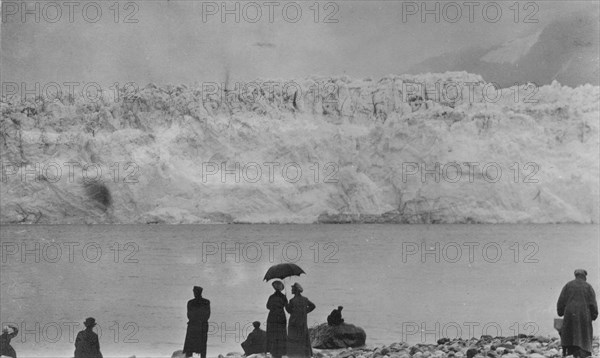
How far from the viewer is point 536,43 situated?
1622 centimetres

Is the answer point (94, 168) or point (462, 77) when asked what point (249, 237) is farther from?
point (462, 77)

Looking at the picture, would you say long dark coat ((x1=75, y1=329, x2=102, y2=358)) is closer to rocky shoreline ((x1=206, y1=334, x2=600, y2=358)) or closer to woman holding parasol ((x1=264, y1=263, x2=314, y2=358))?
rocky shoreline ((x1=206, y1=334, x2=600, y2=358))

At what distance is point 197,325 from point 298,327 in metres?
0.74

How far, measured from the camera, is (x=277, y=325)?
5.74 meters

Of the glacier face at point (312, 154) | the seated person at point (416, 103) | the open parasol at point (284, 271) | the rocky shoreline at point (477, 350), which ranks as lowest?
the rocky shoreline at point (477, 350)

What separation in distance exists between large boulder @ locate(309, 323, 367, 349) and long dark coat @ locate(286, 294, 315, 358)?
1.50 m

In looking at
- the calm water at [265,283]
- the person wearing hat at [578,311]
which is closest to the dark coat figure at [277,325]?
the person wearing hat at [578,311]

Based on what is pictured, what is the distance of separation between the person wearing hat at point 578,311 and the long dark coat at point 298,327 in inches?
65.3

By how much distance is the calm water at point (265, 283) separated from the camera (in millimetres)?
10659

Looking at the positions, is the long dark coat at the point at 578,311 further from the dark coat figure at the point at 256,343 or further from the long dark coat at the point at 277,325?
the dark coat figure at the point at 256,343

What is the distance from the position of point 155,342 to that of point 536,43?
33.1 ft

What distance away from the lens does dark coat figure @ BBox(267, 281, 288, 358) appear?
18.6 ft

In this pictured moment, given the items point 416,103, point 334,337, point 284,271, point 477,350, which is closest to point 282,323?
point 284,271

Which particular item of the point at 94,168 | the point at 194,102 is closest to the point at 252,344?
the point at 194,102
